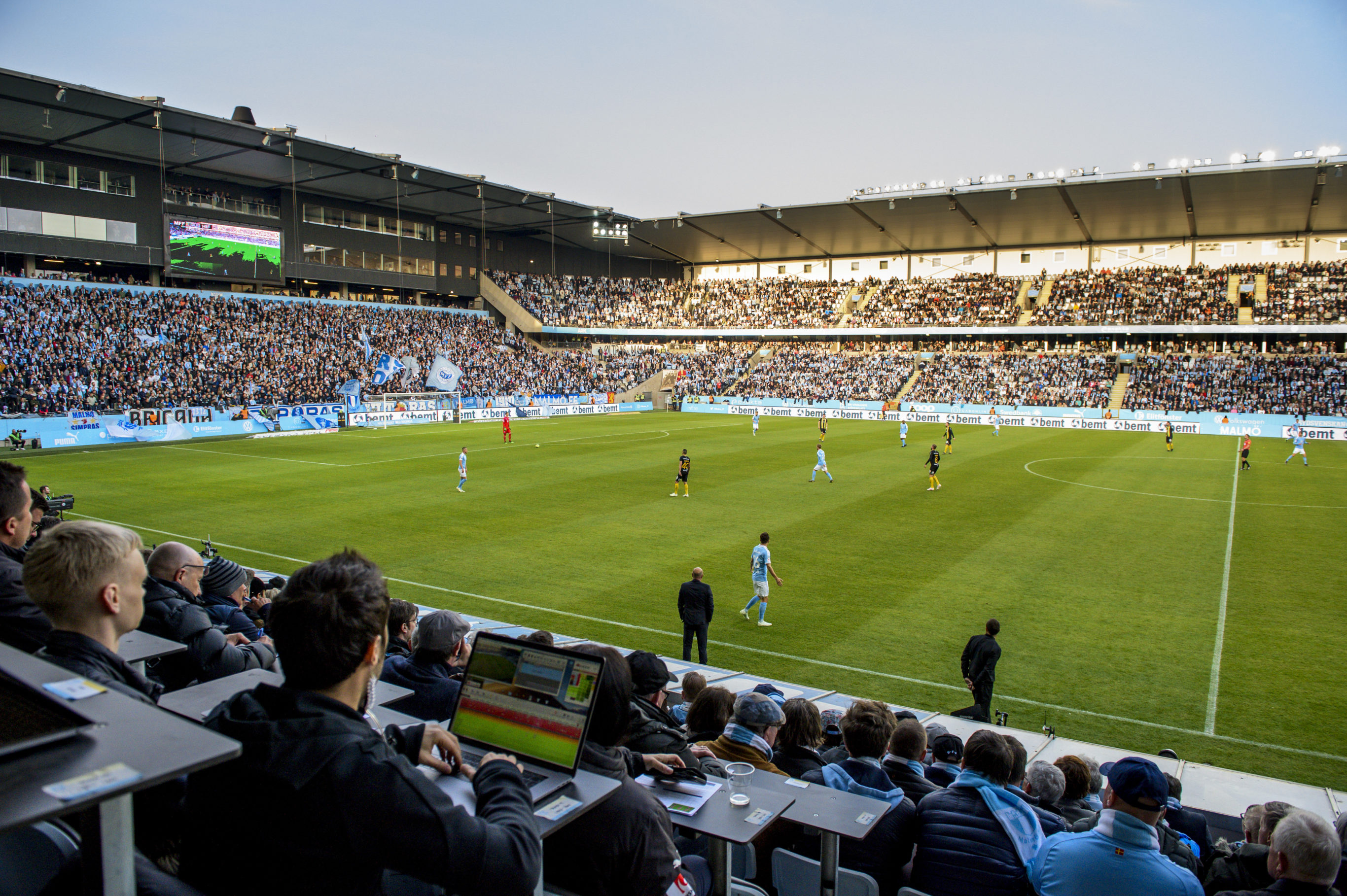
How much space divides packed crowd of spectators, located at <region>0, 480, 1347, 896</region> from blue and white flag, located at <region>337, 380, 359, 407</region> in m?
46.3

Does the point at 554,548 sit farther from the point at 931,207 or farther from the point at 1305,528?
the point at 931,207

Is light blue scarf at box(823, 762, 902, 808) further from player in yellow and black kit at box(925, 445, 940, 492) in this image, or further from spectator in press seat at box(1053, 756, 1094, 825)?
player in yellow and black kit at box(925, 445, 940, 492)

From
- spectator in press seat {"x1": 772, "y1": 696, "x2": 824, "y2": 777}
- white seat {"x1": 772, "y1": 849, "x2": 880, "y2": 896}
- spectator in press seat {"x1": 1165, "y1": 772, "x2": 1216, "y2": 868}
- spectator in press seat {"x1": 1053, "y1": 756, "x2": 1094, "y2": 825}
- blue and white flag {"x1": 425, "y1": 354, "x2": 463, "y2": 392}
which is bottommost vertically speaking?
spectator in press seat {"x1": 1165, "y1": 772, "x2": 1216, "y2": 868}

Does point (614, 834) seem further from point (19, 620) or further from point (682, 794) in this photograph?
point (19, 620)

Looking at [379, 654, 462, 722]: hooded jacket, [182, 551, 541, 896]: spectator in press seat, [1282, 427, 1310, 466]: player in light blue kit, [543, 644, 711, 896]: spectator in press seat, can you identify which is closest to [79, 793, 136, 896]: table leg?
[182, 551, 541, 896]: spectator in press seat

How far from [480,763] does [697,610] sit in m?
8.40

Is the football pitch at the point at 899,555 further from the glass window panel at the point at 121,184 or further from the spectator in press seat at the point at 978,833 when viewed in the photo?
the glass window panel at the point at 121,184

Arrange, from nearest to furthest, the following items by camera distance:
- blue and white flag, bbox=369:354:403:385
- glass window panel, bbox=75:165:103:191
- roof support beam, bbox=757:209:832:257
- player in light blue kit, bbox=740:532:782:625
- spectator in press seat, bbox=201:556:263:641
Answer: spectator in press seat, bbox=201:556:263:641 < player in light blue kit, bbox=740:532:782:625 < glass window panel, bbox=75:165:103:191 < blue and white flag, bbox=369:354:403:385 < roof support beam, bbox=757:209:832:257

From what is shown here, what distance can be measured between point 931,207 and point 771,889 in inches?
2469

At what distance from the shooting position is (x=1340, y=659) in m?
11.6

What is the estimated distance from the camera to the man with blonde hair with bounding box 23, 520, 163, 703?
3.04 meters

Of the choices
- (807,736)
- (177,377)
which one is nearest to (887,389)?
(177,377)

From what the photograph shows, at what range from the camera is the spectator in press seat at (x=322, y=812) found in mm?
2215

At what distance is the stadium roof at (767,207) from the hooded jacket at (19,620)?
1677 inches
